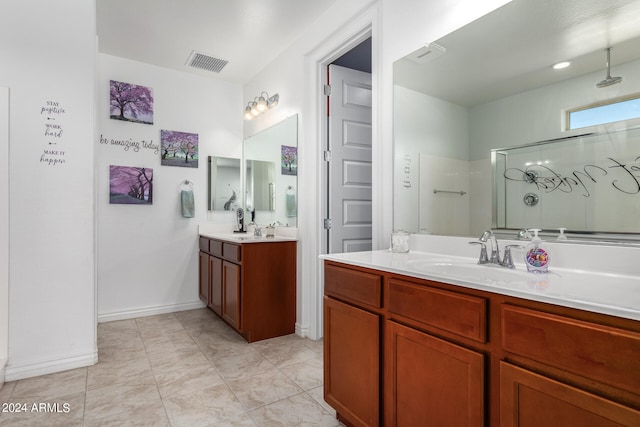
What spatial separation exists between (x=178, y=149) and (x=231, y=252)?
157cm

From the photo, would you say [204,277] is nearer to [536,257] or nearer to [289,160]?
[289,160]

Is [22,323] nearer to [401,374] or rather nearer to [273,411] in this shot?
[273,411]

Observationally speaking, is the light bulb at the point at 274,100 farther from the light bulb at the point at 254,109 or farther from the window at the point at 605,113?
the window at the point at 605,113

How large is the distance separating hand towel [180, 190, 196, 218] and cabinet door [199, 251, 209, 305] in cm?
47

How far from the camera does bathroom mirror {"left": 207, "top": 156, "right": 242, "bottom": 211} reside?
3.88 meters

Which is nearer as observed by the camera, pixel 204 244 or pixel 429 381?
pixel 429 381

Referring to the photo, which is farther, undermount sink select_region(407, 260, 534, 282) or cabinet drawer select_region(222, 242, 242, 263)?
cabinet drawer select_region(222, 242, 242, 263)

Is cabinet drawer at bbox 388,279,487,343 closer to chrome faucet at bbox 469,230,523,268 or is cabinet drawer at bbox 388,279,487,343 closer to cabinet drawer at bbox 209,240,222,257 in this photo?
chrome faucet at bbox 469,230,523,268

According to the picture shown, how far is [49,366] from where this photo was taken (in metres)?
2.22

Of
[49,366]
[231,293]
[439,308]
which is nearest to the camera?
[439,308]

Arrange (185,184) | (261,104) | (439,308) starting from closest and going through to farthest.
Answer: (439,308) → (261,104) → (185,184)

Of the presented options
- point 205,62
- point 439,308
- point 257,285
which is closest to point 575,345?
point 439,308

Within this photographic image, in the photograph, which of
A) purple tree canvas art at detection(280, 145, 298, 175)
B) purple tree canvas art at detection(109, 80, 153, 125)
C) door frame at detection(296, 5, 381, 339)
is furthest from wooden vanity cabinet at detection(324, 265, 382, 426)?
purple tree canvas art at detection(109, 80, 153, 125)

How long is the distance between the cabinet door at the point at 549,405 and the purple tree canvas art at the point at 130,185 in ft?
11.7
